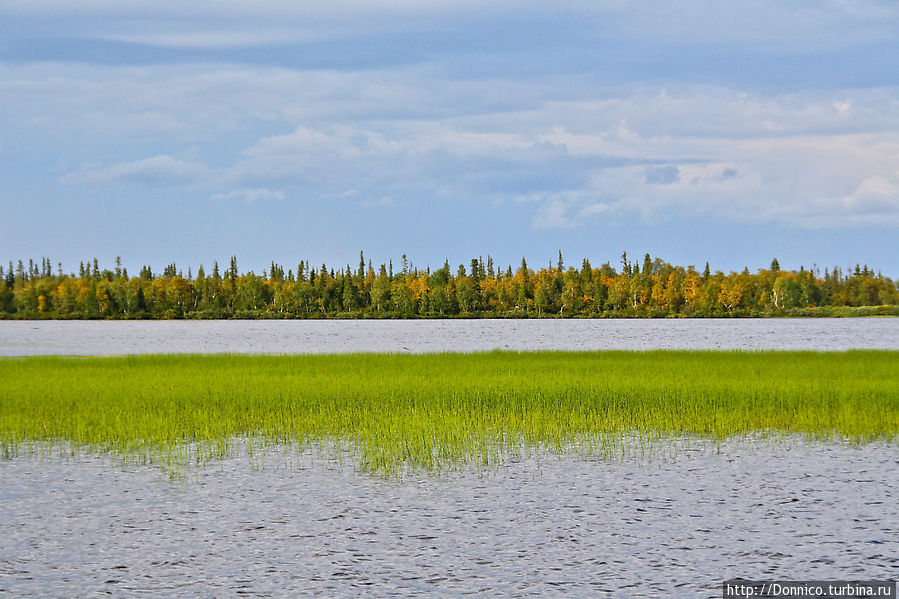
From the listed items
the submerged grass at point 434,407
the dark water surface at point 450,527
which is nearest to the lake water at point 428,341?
the submerged grass at point 434,407

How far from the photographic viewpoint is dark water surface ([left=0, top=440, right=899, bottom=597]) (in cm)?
1197

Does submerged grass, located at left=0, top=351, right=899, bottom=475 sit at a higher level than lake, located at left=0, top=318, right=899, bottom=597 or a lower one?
higher

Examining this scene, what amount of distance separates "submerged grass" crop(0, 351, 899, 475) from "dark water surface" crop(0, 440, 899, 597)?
1923 millimetres

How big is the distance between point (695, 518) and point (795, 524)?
4.95 ft

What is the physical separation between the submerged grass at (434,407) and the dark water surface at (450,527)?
1.92 metres

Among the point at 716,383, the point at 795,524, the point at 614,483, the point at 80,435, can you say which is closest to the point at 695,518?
the point at 795,524

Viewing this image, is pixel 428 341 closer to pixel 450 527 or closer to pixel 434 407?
pixel 434 407

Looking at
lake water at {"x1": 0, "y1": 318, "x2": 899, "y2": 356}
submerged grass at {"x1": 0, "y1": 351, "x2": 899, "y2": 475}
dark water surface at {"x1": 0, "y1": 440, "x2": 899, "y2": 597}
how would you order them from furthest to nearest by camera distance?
lake water at {"x1": 0, "y1": 318, "x2": 899, "y2": 356} < submerged grass at {"x1": 0, "y1": 351, "x2": 899, "y2": 475} < dark water surface at {"x1": 0, "y1": 440, "x2": 899, "y2": 597}

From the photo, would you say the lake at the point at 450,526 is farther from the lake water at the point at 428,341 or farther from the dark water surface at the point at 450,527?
the lake water at the point at 428,341

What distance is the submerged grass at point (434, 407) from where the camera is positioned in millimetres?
21297

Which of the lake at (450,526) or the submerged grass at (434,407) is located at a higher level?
the submerged grass at (434,407)

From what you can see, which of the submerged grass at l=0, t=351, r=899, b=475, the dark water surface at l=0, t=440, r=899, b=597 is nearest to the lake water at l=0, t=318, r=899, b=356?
the submerged grass at l=0, t=351, r=899, b=475

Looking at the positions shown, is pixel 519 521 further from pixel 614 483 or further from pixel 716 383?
pixel 716 383

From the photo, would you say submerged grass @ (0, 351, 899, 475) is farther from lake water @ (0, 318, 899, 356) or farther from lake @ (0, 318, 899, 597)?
lake water @ (0, 318, 899, 356)
